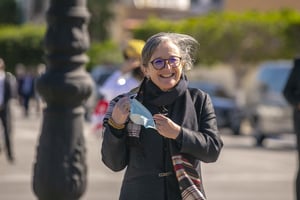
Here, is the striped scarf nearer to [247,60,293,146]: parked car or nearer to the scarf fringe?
the scarf fringe

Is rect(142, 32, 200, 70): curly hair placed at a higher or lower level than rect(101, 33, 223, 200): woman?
higher

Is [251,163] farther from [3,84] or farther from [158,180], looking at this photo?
[158,180]

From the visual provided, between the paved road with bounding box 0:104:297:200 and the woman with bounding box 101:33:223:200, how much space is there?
651 centimetres

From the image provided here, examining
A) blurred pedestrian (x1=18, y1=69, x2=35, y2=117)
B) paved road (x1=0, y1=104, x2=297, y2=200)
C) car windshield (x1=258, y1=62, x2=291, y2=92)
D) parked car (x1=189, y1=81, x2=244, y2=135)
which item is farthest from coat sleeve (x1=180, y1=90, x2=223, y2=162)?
blurred pedestrian (x1=18, y1=69, x2=35, y2=117)

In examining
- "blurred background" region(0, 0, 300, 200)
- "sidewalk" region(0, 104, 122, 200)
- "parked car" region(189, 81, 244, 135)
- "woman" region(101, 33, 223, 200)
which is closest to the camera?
"woman" region(101, 33, 223, 200)

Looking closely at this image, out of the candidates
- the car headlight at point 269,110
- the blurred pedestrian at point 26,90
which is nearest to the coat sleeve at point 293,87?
the car headlight at point 269,110

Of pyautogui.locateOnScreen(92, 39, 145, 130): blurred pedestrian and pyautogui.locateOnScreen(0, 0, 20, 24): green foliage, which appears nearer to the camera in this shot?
pyautogui.locateOnScreen(92, 39, 145, 130): blurred pedestrian

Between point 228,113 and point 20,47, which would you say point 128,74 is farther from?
point 20,47

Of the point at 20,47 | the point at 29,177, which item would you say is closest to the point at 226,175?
the point at 29,177

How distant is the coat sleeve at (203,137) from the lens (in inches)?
182

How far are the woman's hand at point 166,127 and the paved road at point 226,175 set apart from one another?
669cm

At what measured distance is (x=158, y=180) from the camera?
4.73 metres

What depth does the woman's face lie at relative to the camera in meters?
4.69

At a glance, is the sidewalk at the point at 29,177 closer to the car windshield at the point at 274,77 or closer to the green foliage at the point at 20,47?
the car windshield at the point at 274,77
